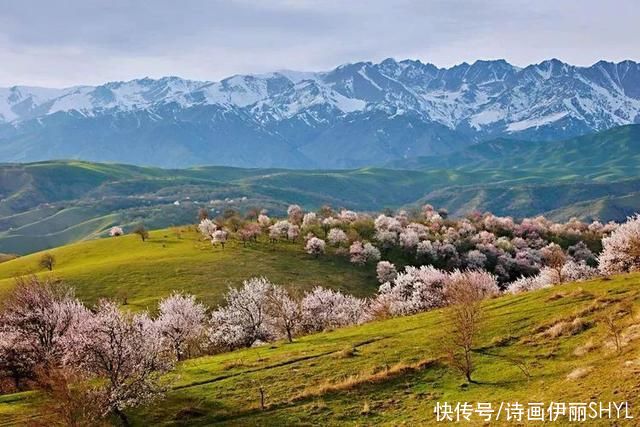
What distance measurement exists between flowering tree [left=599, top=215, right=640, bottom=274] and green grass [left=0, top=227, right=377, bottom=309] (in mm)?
57106

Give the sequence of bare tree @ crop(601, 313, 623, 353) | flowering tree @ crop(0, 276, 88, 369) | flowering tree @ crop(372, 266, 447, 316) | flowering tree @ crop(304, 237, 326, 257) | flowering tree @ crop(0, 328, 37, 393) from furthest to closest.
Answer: flowering tree @ crop(304, 237, 326, 257) < flowering tree @ crop(372, 266, 447, 316) < flowering tree @ crop(0, 276, 88, 369) < flowering tree @ crop(0, 328, 37, 393) < bare tree @ crop(601, 313, 623, 353)

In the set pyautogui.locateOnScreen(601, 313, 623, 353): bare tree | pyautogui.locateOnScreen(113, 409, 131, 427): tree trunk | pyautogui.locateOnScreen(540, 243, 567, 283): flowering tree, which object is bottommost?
pyautogui.locateOnScreen(540, 243, 567, 283): flowering tree

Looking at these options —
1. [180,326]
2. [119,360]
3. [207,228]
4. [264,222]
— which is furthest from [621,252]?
[264,222]

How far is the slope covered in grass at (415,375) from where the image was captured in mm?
31656

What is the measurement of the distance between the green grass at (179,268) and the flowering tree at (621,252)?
57.1m

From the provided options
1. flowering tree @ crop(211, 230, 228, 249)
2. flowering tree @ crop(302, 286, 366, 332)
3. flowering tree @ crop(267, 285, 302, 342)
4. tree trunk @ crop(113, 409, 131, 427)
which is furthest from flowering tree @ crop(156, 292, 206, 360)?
flowering tree @ crop(211, 230, 228, 249)

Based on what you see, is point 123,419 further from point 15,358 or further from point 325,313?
point 325,313

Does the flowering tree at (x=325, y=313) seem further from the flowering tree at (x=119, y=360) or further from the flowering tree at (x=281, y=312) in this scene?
the flowering tree at (x=119, y=360)

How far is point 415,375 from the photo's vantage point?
130ft

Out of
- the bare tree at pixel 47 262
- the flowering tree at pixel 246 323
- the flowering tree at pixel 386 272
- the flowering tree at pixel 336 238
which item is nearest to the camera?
the flowering tree at pixel 246 323

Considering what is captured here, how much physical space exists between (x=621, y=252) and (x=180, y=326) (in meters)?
60.9

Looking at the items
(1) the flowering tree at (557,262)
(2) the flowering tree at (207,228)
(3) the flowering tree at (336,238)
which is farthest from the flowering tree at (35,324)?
(3) the flowering tree at (336,238)

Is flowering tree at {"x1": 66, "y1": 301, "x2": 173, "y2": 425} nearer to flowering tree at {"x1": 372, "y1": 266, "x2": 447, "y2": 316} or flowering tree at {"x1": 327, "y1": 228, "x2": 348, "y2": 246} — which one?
flowering tree at {"x1": 372, "y1": 266, "x2": 447, "y2": 316}

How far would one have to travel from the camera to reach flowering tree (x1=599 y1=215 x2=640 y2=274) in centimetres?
7631
